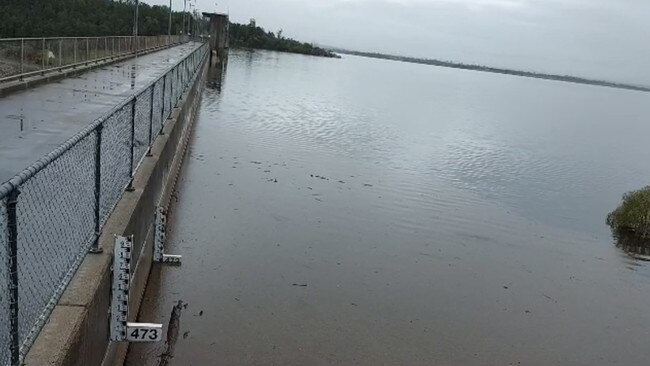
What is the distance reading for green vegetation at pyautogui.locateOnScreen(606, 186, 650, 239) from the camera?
54.3 feet

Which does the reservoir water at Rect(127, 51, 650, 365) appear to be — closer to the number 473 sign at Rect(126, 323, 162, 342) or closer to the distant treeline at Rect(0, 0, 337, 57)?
the number 473 sign at Rect(126, 323, 162, 342)

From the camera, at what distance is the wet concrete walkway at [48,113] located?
9828 mm

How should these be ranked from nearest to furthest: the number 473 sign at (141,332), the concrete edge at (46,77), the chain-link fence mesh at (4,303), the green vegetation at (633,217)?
the chain-link fence mesh at (4,303)
the number 473 sign at (141,332)
the concrete edge at (46,77)
the green vegetation at (633,217)

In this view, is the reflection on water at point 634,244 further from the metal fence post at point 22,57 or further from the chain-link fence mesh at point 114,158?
the metal fence post at point 22,57

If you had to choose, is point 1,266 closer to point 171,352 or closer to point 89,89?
point 171,352

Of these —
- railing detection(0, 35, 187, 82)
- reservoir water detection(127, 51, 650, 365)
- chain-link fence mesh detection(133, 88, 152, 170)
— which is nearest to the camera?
reservoir water detection(127, 51, 650, 365)

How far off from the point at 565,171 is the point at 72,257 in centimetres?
2368

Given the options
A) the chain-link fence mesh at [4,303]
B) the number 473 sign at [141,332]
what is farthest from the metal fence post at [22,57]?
the chain-link fence mesh at [4,303]

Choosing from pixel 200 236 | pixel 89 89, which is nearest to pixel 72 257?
pixel 200 236

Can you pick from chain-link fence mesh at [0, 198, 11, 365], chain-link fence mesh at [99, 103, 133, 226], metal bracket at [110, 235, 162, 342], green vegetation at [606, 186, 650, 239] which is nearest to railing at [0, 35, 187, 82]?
chain-link fence mesh at [99, 103, 133, 226]

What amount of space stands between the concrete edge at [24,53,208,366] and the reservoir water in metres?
0.76

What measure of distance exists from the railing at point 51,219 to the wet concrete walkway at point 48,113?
2425 mm

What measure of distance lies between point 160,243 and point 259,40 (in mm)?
166548

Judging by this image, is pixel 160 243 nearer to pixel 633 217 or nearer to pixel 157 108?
pixel 157 108
